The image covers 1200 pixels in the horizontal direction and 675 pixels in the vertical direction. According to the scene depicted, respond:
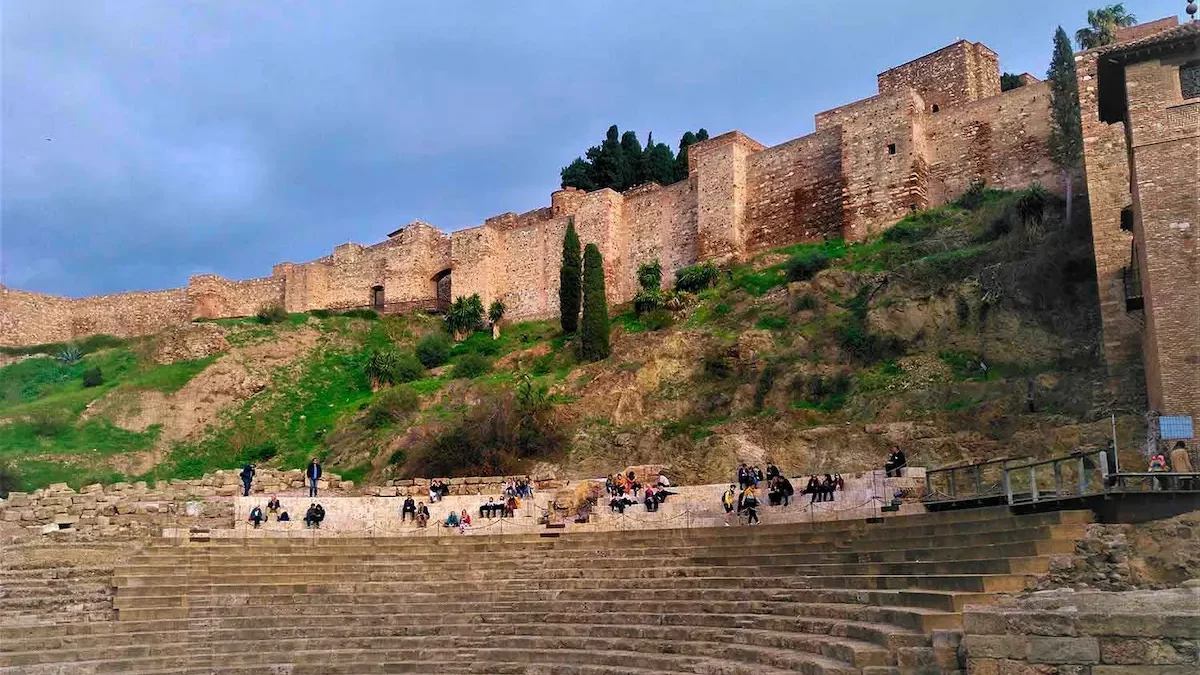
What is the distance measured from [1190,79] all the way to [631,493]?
11.8 m

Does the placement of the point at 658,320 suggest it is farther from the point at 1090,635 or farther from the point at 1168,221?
the point at 1090,635

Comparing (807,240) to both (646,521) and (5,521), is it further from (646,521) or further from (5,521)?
(5,521)

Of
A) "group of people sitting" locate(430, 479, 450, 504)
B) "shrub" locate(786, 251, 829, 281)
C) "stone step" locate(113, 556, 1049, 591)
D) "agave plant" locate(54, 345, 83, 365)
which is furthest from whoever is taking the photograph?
"agave plant" locate(54, 345, 83, 365)

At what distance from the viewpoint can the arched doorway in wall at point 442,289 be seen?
44.2 metres

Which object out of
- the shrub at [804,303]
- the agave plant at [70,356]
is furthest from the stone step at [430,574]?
the agave plant at [70,356]

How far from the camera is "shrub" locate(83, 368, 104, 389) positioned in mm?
37406

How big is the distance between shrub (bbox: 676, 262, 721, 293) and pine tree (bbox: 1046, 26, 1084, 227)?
10.6 metres

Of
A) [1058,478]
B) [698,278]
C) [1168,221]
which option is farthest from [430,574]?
[698,278]

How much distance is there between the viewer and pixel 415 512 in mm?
20156

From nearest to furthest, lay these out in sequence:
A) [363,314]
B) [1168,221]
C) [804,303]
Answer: [1168,221], [804,303], [363,314]

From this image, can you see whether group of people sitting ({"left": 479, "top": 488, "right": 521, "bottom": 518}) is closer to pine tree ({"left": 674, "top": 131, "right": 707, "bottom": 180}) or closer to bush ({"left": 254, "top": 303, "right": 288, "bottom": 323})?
bush ({"left": 254, "top": 303, "right": 288, "bottom": 323})

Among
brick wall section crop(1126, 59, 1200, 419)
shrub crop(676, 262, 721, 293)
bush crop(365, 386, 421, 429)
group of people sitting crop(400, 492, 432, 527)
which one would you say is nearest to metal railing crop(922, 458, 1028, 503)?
brick wall section crop(1126, 59, 1200, 419)

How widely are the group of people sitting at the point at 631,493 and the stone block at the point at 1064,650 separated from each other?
40.8 ft

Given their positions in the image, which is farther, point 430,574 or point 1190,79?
point 430,574
